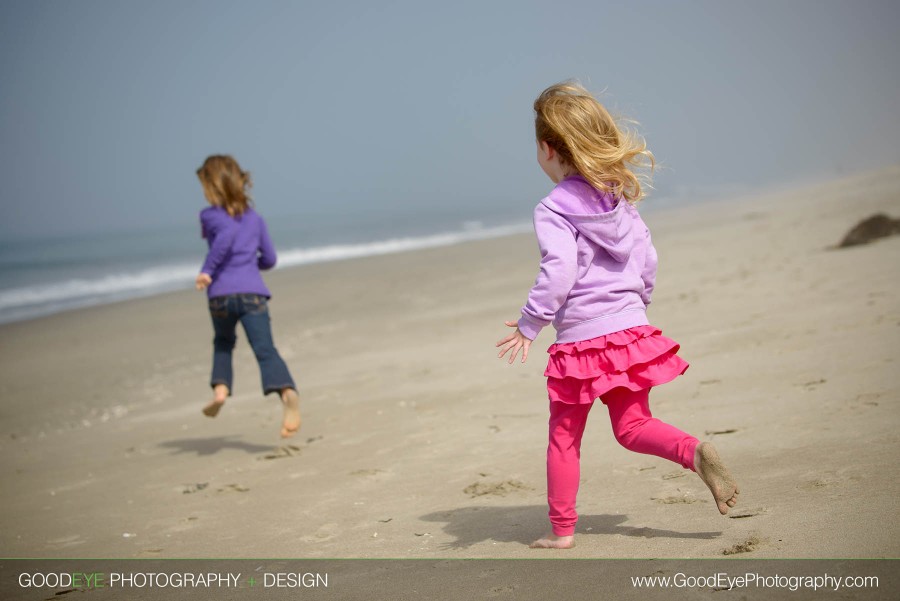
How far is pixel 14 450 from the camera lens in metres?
6.11

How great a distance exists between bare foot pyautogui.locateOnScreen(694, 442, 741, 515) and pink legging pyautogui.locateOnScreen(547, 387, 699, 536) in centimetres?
13

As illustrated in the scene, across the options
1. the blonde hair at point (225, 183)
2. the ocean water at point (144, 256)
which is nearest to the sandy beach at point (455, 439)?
the blonde hair at point (225, 183)

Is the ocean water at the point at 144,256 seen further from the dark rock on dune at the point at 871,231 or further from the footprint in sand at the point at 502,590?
the footprint in sand at the point at 502,590

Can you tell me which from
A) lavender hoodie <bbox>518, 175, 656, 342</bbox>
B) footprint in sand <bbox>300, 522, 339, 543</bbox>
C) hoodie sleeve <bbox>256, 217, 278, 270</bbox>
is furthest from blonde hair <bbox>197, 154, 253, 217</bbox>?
lavender hoodie <bbox>518, 175, 656, 342</bbox>

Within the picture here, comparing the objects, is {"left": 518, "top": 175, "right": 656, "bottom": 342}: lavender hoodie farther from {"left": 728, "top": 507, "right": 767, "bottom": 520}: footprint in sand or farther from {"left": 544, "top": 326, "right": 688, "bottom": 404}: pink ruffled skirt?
{"left": 728, "top": 507, "right": 767, "bottom": 520}: footprint in sand

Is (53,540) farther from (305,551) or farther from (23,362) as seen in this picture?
(23,362)

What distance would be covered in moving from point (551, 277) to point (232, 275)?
3.09 m

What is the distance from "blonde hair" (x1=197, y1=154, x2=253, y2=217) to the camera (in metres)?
5.46

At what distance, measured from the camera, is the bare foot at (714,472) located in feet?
9.14

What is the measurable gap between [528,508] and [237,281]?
2.71 meters

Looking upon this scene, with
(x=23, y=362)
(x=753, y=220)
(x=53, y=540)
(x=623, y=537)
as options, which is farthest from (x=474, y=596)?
(x=753, y=220)

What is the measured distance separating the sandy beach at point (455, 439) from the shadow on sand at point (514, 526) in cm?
1

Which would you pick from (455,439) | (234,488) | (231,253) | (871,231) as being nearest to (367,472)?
(455,439)

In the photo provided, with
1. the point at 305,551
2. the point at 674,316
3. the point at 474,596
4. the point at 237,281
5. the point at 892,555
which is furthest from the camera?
the point at 674,316
